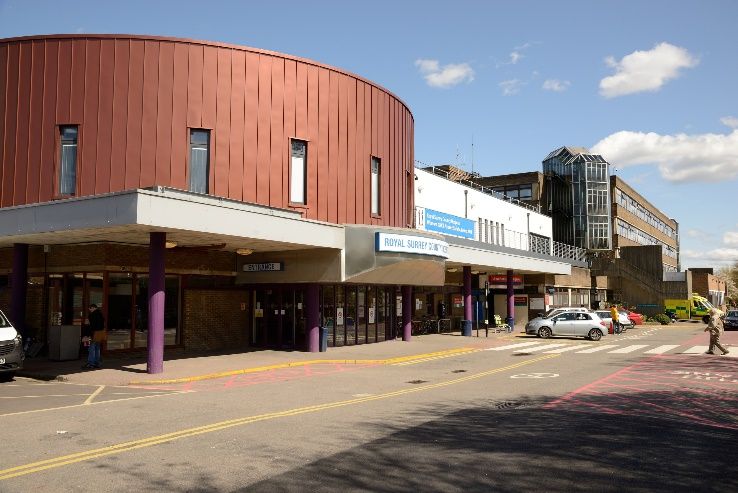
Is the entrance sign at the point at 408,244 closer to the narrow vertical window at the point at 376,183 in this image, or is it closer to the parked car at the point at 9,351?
the narrow vertical window at the point at 376,183

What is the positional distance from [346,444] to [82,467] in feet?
11.2

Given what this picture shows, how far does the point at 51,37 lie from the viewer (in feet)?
70.3

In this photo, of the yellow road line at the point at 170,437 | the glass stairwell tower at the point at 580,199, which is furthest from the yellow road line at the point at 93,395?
the glass stairwell tower at the point at 580,199

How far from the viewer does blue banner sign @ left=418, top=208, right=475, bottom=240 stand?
36.5 m

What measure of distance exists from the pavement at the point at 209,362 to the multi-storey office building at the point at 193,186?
0.92 meters

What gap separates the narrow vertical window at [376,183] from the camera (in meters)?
26.9

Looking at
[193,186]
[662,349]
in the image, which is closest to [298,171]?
[193,186]

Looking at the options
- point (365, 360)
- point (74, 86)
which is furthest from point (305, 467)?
point (74, 86)

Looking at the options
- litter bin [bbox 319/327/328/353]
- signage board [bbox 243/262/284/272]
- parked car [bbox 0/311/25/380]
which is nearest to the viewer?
parked car [bbox 0/311/25/380]

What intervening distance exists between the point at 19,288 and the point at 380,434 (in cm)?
1637

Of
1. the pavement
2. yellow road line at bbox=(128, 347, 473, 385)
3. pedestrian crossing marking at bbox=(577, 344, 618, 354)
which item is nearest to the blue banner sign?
the pavement

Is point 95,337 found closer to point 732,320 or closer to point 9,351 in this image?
point 9,351

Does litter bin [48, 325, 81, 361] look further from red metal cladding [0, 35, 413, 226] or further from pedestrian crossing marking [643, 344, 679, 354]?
pedestrian crossing marking [643, 344, 679, 354]

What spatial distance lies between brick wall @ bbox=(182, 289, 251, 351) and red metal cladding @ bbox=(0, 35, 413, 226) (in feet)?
16.1
